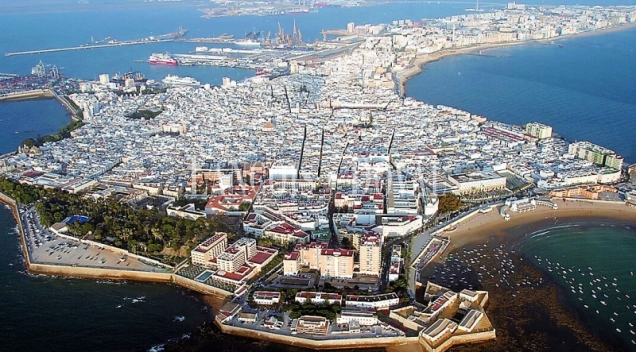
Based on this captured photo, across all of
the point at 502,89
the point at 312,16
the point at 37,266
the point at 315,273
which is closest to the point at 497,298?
the point at 315,273

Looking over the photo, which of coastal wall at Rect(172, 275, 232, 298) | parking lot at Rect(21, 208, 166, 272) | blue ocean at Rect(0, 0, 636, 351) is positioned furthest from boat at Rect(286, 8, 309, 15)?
coastal wall at Rect(172, 275, 232, 298)

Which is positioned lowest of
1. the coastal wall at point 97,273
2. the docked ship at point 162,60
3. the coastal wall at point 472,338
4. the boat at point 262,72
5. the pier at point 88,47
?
the coastal wall at point 472,338

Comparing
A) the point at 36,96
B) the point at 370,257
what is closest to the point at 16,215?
the point at 370,257

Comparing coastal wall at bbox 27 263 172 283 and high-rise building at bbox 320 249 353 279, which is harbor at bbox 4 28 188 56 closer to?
coastal wall at bbox 27 263 172 283

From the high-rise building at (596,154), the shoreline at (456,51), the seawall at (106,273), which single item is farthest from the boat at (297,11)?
the seawall at (106,273)

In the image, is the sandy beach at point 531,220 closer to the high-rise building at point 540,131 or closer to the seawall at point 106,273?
the high-rise building at point 540,131

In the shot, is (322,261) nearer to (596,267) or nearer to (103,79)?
(596,267)

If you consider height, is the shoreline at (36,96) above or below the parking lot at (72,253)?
above
